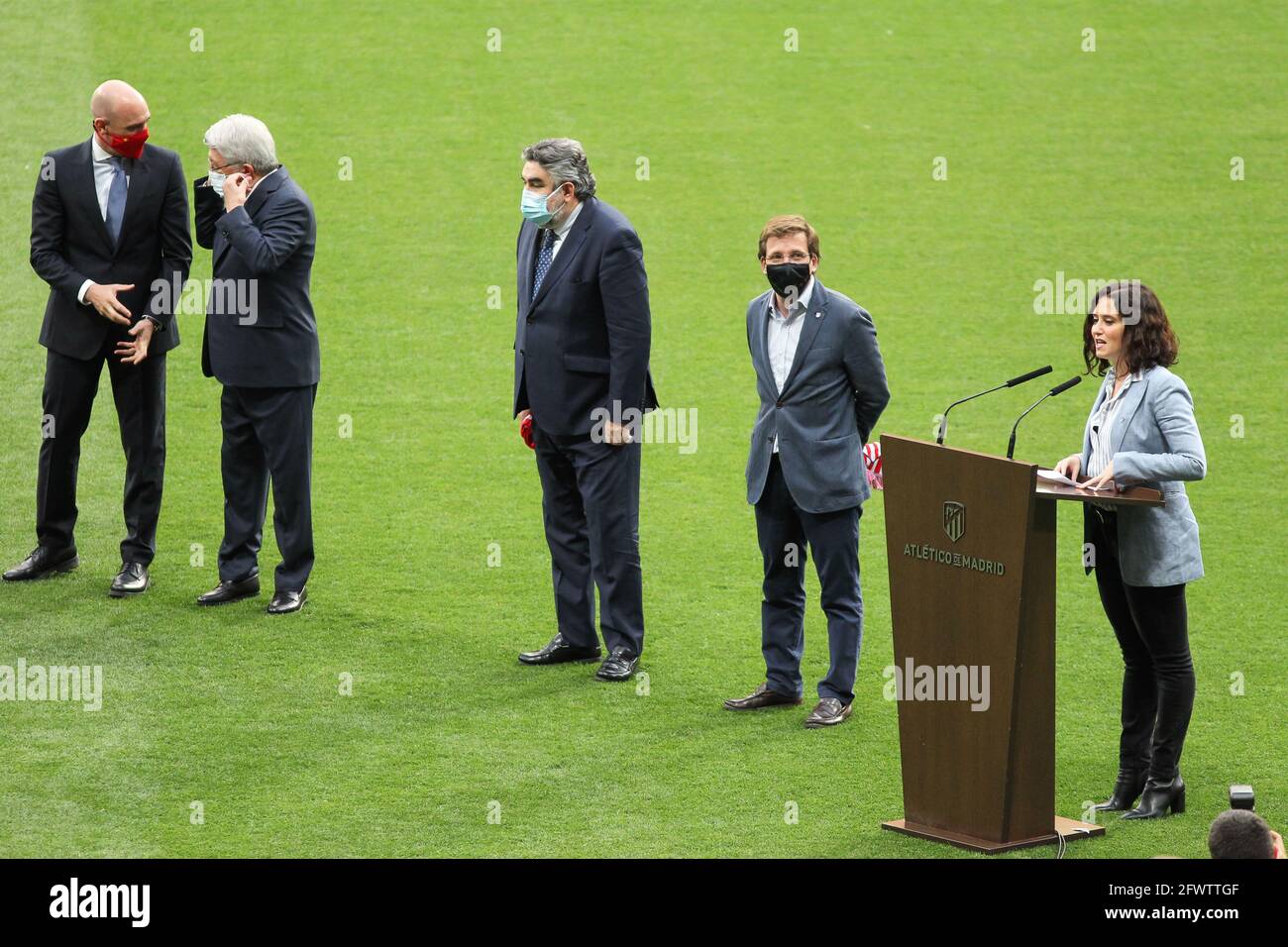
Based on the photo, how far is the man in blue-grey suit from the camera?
6.11m

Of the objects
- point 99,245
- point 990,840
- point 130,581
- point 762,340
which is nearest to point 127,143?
point 99,245

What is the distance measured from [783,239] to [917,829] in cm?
206

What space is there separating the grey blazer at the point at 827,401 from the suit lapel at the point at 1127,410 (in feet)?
3.35

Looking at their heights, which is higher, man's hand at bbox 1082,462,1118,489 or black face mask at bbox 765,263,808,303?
black face mask at bbox 765,263,808,303

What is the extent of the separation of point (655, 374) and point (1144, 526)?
5808 mm

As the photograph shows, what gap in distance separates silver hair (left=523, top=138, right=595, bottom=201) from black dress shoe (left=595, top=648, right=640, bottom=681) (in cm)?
176

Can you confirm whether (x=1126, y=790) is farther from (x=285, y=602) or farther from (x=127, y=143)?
(x=127, y=143)

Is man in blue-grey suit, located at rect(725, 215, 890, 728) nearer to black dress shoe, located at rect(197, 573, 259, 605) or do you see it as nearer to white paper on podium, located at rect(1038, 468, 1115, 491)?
white paper on podium, located at rect(1038, 468, 1115, 491)

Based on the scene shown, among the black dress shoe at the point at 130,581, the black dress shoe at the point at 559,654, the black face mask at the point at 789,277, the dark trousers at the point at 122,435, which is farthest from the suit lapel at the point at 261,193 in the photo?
the black face mask at the point at 789,277

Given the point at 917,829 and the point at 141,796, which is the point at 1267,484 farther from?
the point at 141,796

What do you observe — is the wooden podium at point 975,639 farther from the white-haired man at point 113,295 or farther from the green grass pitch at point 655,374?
the white-haired man at point 113,295

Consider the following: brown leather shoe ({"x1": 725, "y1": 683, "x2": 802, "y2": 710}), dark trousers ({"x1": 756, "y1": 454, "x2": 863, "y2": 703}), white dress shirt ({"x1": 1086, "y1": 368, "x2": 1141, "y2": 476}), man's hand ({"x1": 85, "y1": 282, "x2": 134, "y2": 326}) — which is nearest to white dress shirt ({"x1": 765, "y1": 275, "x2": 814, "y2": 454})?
dark trousers ({"x1": 756, "y1": 454, "x2": 863, "y2": 703})

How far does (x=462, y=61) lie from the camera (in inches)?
591

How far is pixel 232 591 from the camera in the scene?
7496 millimetres
